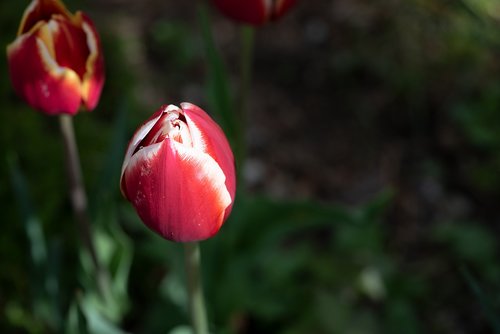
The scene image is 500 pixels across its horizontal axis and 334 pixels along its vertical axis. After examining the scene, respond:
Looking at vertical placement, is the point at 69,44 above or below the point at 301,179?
above

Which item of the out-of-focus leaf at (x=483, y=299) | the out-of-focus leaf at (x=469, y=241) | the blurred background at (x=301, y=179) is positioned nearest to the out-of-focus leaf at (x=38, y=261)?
the blurred background at (x=301, y=179)

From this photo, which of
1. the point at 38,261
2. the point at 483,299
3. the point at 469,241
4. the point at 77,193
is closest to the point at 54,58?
the point at 77,193

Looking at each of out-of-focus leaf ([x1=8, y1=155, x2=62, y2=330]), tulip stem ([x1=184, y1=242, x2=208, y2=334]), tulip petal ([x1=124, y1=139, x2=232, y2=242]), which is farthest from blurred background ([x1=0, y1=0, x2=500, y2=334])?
tulip petal ([x1=124, y1=139, x2=232, y2=242])

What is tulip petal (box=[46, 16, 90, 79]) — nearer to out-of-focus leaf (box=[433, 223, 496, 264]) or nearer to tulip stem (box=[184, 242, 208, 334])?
tulip stem (box=[184, 242, 208, 334])

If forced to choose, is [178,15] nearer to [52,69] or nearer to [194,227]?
[52,69]

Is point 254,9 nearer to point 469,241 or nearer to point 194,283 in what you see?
point 194,283
